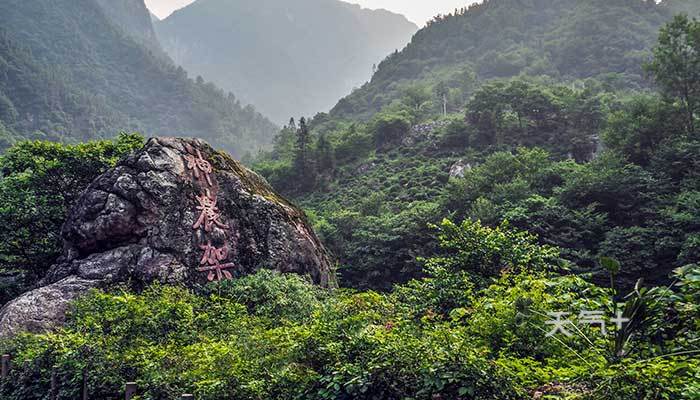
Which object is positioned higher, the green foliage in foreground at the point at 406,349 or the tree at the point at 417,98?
the tree at the point at 417,98

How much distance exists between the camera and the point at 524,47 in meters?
52.9

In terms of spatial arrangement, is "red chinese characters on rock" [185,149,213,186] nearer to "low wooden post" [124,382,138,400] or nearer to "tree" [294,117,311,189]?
"low wooden post" [124,382,138,400]

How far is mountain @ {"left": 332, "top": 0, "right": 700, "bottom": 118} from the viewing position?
45.7 metres

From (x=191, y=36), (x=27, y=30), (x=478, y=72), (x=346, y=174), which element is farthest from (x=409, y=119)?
(x=191, y=36)

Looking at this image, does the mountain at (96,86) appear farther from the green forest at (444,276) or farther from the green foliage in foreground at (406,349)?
the green foliage in foreground at (406,349)

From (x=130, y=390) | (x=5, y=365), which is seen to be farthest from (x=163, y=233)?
(x=130, y=390)

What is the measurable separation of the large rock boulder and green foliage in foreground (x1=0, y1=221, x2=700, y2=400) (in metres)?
1.15

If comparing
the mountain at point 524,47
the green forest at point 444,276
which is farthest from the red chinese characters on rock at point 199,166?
the mountain at point 524,47

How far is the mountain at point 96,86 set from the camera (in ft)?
173

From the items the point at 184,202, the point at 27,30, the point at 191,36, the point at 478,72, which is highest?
the point at 191,36

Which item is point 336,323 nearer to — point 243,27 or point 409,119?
point 409,119

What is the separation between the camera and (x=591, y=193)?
44.9 feet

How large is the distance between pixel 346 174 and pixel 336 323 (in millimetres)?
24783

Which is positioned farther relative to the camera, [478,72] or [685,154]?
[478,72]
